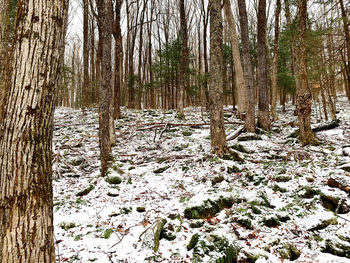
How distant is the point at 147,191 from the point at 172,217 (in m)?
1.24

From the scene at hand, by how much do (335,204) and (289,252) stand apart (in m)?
1.40

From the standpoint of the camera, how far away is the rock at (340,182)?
11.7 ft

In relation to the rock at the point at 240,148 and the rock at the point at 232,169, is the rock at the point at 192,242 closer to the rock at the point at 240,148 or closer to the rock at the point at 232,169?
the rock at the point at 232,169

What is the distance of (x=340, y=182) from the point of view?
12.2 ft

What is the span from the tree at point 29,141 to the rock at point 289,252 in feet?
9.38

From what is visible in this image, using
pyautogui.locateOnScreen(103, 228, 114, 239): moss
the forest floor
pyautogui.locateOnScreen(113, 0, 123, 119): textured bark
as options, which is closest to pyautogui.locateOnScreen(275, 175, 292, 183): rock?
the forest floor

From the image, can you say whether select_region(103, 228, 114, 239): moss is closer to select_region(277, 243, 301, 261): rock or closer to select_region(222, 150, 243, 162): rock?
select_region(277, 243, 301, 261): rock

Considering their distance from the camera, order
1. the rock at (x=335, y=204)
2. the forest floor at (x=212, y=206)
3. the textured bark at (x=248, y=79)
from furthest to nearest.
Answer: the textured bark at (x=248, y=79), the rock at (x=335, y=204), the forest floor at (x=212, y=206)

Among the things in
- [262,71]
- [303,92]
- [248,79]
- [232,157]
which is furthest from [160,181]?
[262,71]

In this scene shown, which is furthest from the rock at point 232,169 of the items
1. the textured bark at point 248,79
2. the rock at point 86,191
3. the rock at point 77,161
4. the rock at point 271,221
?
the rock at point 77,161

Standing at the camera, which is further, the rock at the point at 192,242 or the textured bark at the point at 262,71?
the textured bark at the point at 262,71

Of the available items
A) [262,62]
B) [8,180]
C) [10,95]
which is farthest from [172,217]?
[262,62]

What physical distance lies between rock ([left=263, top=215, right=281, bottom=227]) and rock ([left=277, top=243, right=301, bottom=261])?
468 millimetres

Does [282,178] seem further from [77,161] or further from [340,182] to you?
[77,161]
